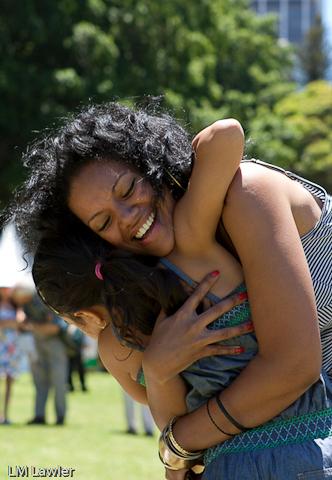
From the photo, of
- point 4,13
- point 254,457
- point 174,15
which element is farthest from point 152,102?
point 174,15

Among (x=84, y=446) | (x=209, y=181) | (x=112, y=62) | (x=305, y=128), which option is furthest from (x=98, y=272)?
(x=305, y=128)

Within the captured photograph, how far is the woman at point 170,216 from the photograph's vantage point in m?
1.60

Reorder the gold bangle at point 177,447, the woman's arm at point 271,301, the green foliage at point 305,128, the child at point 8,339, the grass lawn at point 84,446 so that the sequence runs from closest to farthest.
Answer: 1. the woman's arm at point 271,301
2. the gold bangle at point 177,447
3. the grass lawn at point 84,446
4. the child at point 8,339
5. the green foliage at point 305,128

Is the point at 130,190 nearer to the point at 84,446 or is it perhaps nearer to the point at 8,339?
the point at 84,446

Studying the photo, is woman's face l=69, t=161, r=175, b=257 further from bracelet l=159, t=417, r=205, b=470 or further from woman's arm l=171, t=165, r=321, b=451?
bracelet l=159, t=417, r=205, b=470

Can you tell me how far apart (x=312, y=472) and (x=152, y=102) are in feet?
4.80

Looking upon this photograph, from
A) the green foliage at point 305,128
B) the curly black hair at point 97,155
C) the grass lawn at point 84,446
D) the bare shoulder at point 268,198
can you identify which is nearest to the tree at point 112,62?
the green foliage at point 305,128

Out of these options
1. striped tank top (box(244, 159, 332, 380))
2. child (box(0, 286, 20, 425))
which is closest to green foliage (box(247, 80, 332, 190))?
child (box(0, 286, 20, 425))

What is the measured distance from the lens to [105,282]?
1.97 metres

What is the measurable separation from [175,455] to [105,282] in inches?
A: 24.1

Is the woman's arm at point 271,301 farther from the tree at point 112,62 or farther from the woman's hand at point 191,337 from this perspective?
the tree at point 112,62

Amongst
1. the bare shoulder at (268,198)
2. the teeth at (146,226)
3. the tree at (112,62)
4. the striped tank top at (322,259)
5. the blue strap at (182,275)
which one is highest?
the bare shoulder at (268,198)

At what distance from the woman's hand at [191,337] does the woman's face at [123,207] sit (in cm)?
22

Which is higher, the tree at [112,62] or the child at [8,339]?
the tree at [112,62]
